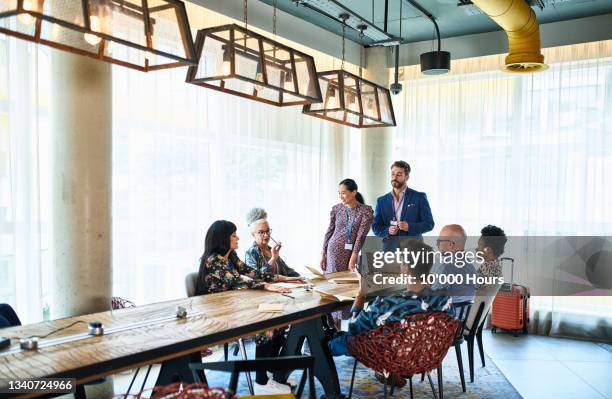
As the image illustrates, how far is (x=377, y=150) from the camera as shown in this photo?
7410 mm

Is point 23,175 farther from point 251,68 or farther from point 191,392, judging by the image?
point 191,392

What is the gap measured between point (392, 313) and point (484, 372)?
194 cm

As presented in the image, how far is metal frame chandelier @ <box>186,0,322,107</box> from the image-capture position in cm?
323

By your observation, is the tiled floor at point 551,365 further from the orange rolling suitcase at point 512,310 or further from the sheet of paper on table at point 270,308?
the sheet of paper on table at point 270,308

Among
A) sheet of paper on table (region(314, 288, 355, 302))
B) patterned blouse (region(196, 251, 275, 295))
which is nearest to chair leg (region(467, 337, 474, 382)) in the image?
sheet of paper on table (region(314, 288, 355, 302))

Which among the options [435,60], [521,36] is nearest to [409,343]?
[521,36]

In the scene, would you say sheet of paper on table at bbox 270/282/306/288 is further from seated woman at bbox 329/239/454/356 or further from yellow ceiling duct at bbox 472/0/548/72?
yellow ceiling duct at bbox 472/0/548/72

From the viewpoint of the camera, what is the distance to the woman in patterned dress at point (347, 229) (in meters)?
5.67

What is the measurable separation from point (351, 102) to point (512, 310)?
315cm

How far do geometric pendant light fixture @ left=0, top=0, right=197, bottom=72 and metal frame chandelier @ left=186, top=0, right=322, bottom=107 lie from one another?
10.3 inches

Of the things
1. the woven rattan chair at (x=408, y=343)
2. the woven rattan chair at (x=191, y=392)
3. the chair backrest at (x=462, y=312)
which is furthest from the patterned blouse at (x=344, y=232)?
the woven rattan chair at (x=191, y=392)

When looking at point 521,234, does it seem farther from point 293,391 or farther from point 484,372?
point 293,391

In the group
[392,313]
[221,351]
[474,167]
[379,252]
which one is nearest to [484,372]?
[379,252]

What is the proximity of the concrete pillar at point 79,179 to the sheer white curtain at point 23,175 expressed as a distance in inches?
6.1
